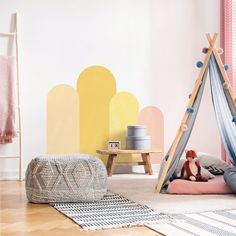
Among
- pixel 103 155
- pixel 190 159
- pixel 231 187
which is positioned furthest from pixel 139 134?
pixel 231 187

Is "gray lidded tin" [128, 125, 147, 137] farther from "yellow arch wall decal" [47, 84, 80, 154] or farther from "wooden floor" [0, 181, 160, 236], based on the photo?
"wooden floor" [0, 181, 160, 236]

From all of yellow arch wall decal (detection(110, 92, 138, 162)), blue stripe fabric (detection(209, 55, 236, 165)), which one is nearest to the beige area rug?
blue stripe fabric (detection(209, 55, 236, 165))

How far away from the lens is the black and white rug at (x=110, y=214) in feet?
9.43

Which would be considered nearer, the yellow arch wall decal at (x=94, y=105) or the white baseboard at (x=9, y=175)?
the white baseboard at (x=9, y=175)

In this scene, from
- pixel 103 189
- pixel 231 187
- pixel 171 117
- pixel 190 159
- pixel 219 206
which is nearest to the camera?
pixel 219 206

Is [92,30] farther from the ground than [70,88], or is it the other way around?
[92,30]

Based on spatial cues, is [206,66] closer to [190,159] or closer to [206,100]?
[190,159]

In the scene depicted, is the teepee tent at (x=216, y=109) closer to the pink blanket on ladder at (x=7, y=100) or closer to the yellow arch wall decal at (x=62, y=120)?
the yellow arch wall decal at (x=62, y=120)

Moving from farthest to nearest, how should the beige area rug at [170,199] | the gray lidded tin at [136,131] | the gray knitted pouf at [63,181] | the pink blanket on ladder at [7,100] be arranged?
the gray lidded tin at [136,131], the pink blanket on ladder at [7,100], the gray knitted pouf at [63,181], the beige area rug at [170,199]

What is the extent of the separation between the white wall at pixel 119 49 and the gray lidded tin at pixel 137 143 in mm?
434

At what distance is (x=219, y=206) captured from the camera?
3.42 metres

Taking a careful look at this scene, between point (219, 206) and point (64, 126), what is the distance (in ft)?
7.56

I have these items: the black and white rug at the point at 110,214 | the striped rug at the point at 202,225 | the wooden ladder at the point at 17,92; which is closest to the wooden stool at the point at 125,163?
the wooden ladder at the point at 17,92

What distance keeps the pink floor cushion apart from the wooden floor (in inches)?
41.6
